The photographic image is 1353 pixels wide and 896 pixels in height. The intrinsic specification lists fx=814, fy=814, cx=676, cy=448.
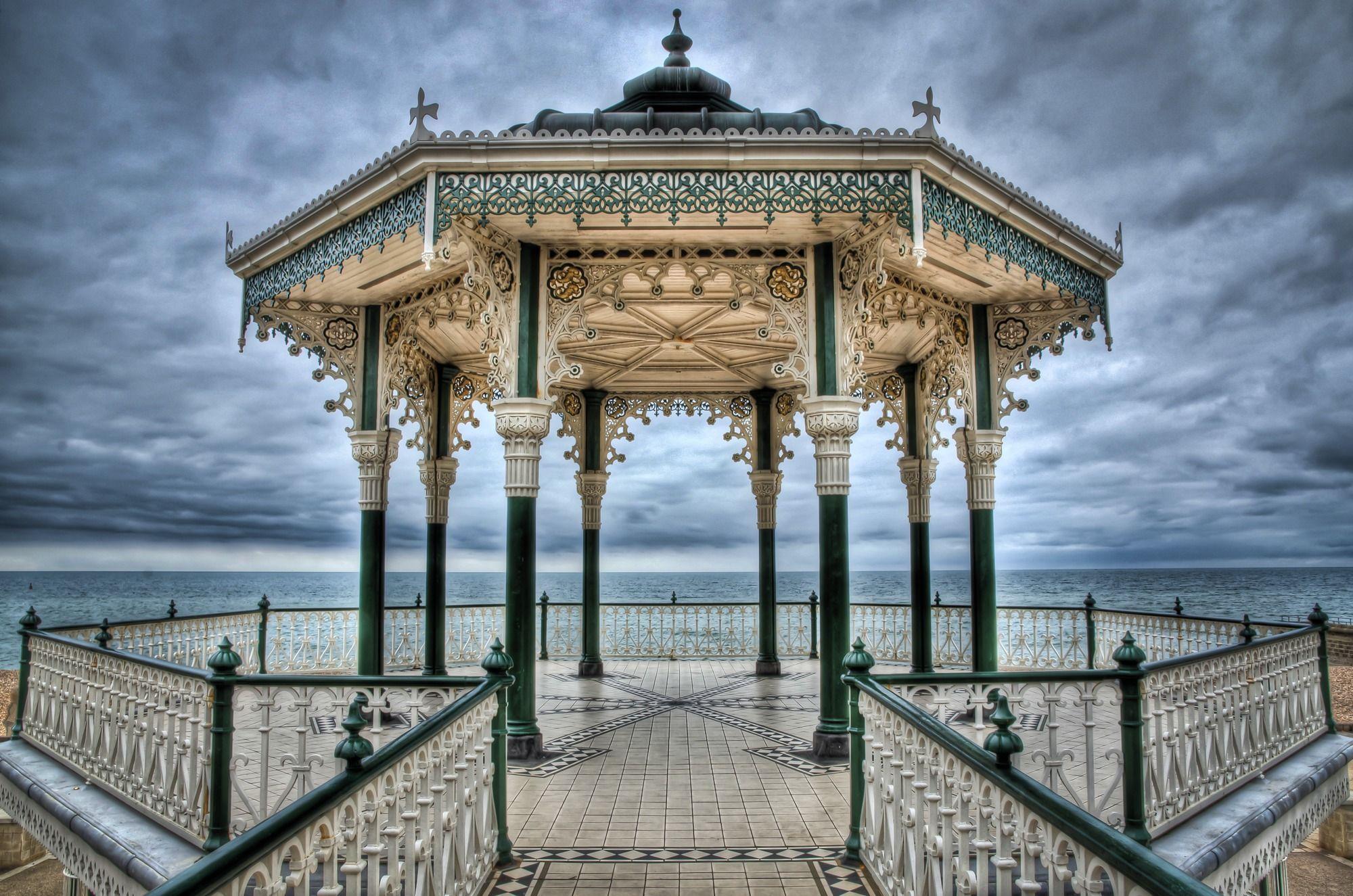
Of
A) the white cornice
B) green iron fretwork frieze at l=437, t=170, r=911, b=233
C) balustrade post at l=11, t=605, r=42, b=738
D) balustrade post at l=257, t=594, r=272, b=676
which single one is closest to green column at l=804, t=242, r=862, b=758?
green iron fretwork frieze at l=437, t=170, r=911, b=233

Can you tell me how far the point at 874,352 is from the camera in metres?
9.93

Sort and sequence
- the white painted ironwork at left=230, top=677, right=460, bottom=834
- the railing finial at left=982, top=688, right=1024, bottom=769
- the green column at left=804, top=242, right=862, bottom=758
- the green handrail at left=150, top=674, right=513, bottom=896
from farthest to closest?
the green column at left=804, top=242, right=862, bottom=758, the white painted ironwork at left=230, top=677, right=460, bottom=834, the railing finial at left=982, top=688, right=1024, bottom=769, the green handrail at left=150, top=674, right=513, bottom=896

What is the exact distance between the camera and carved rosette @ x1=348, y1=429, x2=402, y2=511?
847 cm

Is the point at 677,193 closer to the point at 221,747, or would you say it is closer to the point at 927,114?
the point at 927,114

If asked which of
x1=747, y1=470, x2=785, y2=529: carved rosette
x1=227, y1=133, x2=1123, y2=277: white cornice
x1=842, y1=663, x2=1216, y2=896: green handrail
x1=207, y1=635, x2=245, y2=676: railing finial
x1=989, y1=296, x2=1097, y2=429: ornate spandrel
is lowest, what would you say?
x1=842, y1=663, x2=1216, y2=896: green handrail

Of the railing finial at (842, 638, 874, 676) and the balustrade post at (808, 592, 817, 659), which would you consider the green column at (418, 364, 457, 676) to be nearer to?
the balustrade post at (808, 592, 817, 659)

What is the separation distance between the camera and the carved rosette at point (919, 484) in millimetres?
10109

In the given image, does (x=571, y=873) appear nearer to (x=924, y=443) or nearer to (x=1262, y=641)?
Result: (x=1262, y=641)

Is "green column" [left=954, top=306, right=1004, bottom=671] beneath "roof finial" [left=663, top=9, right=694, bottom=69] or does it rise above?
beneath

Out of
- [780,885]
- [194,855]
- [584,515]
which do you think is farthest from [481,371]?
[780,885]

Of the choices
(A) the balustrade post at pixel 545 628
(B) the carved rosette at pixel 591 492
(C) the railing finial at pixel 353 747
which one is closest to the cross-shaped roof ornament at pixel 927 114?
(C) the railing finial at pixel 353 747

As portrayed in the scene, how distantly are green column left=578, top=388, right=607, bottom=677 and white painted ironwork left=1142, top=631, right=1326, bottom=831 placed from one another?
25.5 ft

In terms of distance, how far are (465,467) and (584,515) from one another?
4638 centimetres

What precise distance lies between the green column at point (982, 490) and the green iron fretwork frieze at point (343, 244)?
5.56 meters
